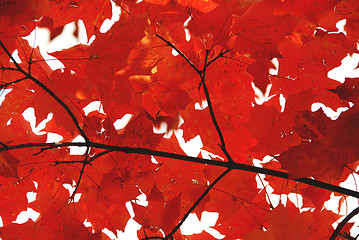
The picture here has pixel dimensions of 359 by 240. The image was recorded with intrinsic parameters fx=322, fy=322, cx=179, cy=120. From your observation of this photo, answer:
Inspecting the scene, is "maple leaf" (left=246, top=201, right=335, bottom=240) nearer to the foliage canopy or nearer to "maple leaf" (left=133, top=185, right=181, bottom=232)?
the foliage canopy

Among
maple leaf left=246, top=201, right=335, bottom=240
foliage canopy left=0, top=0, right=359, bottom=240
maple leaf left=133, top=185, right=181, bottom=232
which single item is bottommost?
maple leaf left=246, top=201, right=335, bottom=240

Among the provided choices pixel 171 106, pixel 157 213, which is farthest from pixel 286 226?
pixel 171 106

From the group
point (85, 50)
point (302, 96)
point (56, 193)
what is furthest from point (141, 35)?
point (56, 193)

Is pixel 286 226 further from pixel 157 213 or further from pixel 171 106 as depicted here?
pixel 171 106

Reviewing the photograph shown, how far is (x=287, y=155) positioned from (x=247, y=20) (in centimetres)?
65

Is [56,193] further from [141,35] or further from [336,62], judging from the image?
[336,62]

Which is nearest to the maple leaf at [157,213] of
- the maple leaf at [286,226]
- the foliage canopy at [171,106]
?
the foliage canopy at [171,106]

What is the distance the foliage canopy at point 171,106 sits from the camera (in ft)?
4.90

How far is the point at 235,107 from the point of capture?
190cm

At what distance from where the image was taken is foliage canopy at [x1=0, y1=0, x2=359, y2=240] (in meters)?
1.49

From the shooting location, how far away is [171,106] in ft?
6.08

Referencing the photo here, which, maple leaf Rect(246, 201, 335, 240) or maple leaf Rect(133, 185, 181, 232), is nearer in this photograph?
maple leaf Rect(246, 201, 335, 240)

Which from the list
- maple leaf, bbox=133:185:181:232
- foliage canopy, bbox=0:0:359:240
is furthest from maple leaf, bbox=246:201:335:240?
maple leaf, bbox=133:185:181:232

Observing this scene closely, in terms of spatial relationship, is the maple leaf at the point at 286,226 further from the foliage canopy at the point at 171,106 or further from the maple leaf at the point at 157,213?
the maple leaf at the point at 157,213
